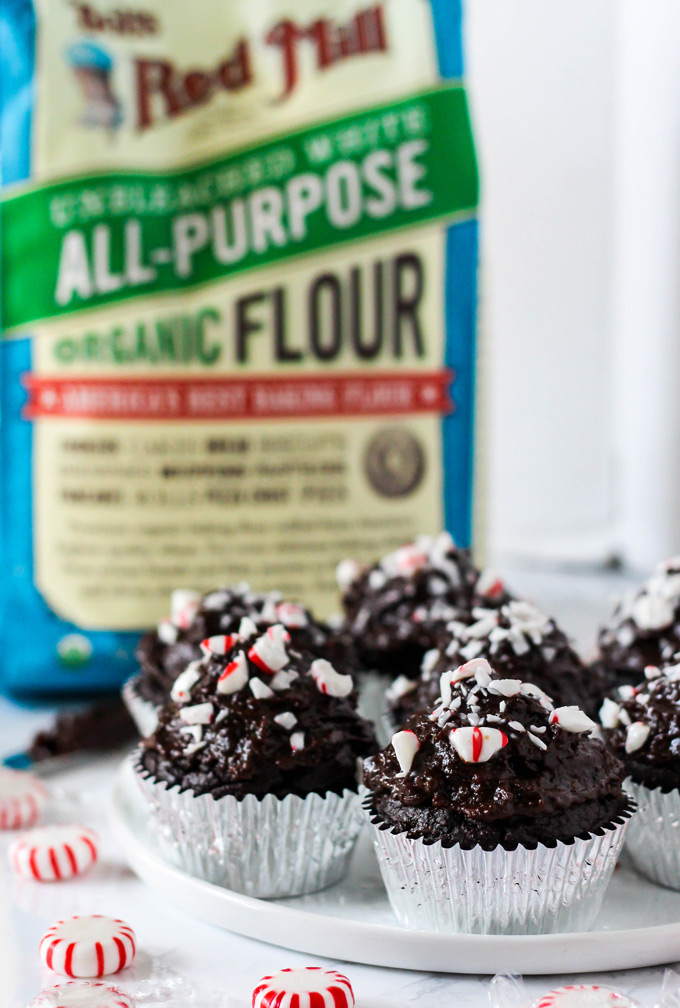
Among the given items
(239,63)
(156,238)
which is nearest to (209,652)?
(156,238)

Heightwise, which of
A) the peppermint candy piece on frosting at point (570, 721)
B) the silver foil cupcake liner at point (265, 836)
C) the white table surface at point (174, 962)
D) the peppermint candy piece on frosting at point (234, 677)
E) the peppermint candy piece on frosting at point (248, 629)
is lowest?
the white table surface at point (174, 962)

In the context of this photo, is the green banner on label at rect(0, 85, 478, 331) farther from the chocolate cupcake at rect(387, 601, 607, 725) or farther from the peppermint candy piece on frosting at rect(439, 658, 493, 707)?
the peppermint candy piece on frosting at rect(439, 658, 493, 707)

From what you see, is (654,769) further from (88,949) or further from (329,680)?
(88,949)

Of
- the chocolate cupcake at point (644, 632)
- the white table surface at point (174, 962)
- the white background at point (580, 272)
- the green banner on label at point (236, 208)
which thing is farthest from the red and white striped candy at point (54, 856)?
the white background at point (580, 272)

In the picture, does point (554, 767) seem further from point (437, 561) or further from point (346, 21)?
point (346, 21)

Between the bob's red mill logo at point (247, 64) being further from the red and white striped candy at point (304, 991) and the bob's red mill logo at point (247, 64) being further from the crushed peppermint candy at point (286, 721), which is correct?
the red and white striped candy at point (304, 991)
